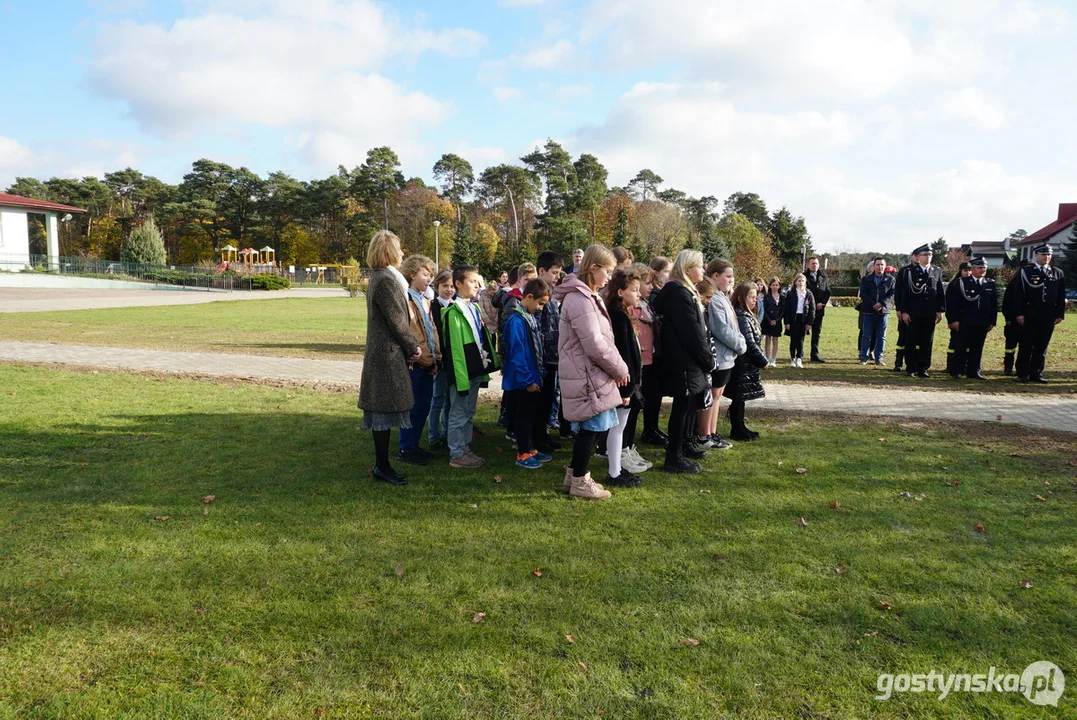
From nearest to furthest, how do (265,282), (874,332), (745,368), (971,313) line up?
(745,368) → (971,313) → (874,332) → (265,282)

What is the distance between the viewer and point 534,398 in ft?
19.9

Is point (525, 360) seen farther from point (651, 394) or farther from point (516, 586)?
point (516, 586)

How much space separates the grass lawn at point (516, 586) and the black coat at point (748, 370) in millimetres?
770

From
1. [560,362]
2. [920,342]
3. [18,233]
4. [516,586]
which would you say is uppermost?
[18,233]

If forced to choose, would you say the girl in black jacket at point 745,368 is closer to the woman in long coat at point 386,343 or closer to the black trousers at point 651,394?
the black trousers at point 651,394

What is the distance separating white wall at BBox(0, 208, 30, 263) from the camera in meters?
51.8

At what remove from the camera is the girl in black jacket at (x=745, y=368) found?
7056mm

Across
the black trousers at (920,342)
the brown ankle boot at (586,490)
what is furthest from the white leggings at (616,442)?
the black trousers at (920,342)

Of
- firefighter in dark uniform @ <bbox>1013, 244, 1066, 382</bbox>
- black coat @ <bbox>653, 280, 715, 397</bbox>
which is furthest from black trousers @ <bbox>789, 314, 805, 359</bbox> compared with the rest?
black coat @ <bbox>653, 280, 715, 397</bbox>

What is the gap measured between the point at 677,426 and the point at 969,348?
8648mm

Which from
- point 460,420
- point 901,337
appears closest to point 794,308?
point 901,337

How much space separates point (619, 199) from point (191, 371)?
70070 millimetres

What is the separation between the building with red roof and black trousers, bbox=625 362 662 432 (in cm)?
7756

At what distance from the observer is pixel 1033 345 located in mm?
11484
